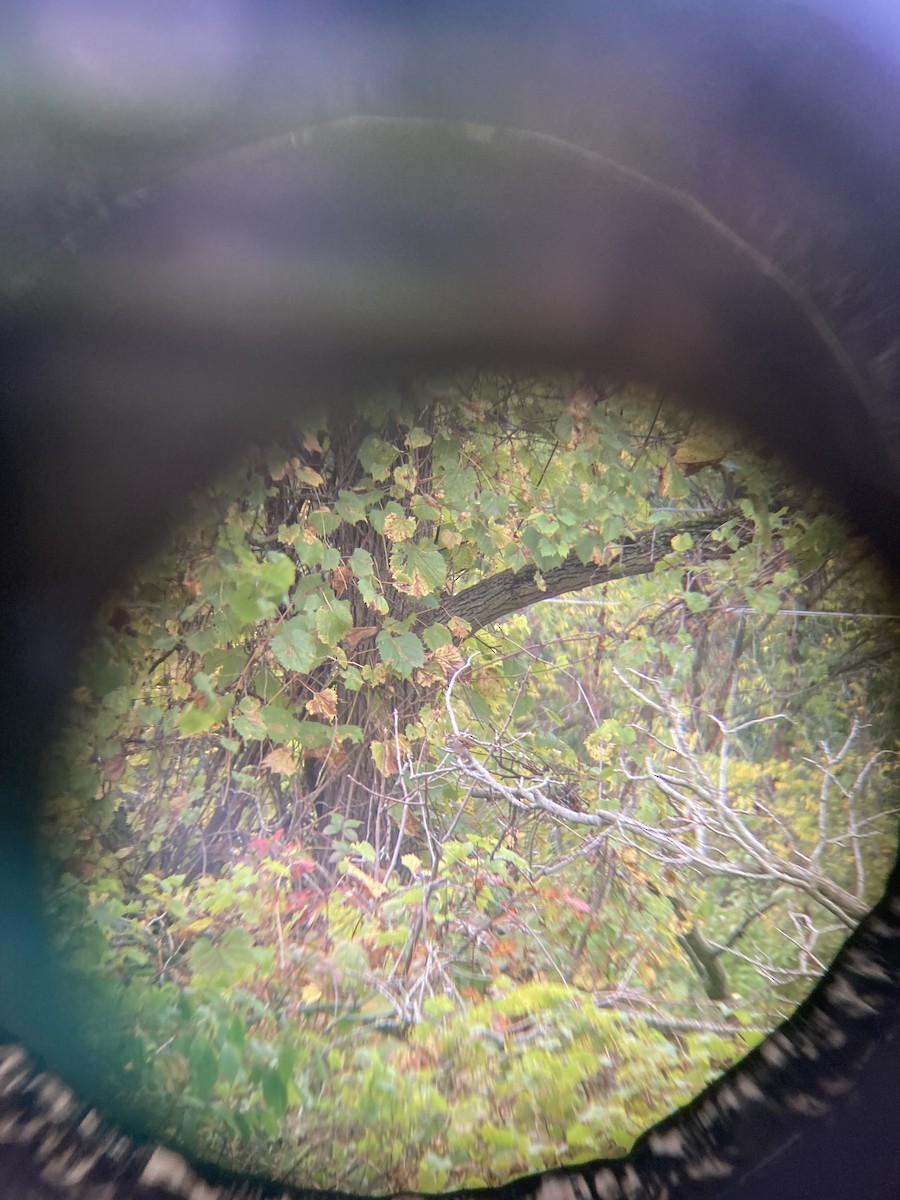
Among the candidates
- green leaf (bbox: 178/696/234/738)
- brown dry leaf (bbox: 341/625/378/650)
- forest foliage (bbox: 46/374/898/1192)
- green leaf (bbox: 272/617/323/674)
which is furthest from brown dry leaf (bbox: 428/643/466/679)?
green leaf (bbox: 178/696/234/738)

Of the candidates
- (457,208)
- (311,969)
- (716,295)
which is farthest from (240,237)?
(311,969)

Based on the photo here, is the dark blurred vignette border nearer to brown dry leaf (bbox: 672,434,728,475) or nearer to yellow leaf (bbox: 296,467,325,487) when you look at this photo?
brown dry leaf (bbox: 672,434,728,475)

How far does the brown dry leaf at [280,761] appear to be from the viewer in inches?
41.9

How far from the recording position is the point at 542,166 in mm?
517

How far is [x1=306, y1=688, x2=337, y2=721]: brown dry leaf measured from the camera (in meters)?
1.06

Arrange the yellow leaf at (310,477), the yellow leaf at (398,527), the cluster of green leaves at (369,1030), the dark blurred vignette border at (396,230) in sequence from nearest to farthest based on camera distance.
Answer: the dark blurred vignette border at (396,230) → the cluster of green leaves at (369,1030) → the yellow leaf at (310,477) → the yellow leaf at (398,527)

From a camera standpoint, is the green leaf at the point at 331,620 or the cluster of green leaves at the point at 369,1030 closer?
the cluster of green leaves at the point at 369,1030

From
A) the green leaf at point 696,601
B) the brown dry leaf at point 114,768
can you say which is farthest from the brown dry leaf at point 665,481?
the brown dry leaf at point 114,768

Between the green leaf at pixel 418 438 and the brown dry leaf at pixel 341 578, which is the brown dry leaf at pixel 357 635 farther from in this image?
the green leaf at pixel 418 438

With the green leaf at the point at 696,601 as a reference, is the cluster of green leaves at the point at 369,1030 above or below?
below

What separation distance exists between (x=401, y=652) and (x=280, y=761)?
28 centimetres

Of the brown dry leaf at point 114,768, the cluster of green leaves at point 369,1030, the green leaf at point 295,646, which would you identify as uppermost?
the green leaf at point 295,646

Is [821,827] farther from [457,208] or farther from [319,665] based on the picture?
[457,208]

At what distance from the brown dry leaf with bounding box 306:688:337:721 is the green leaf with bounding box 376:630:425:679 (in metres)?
0.11
